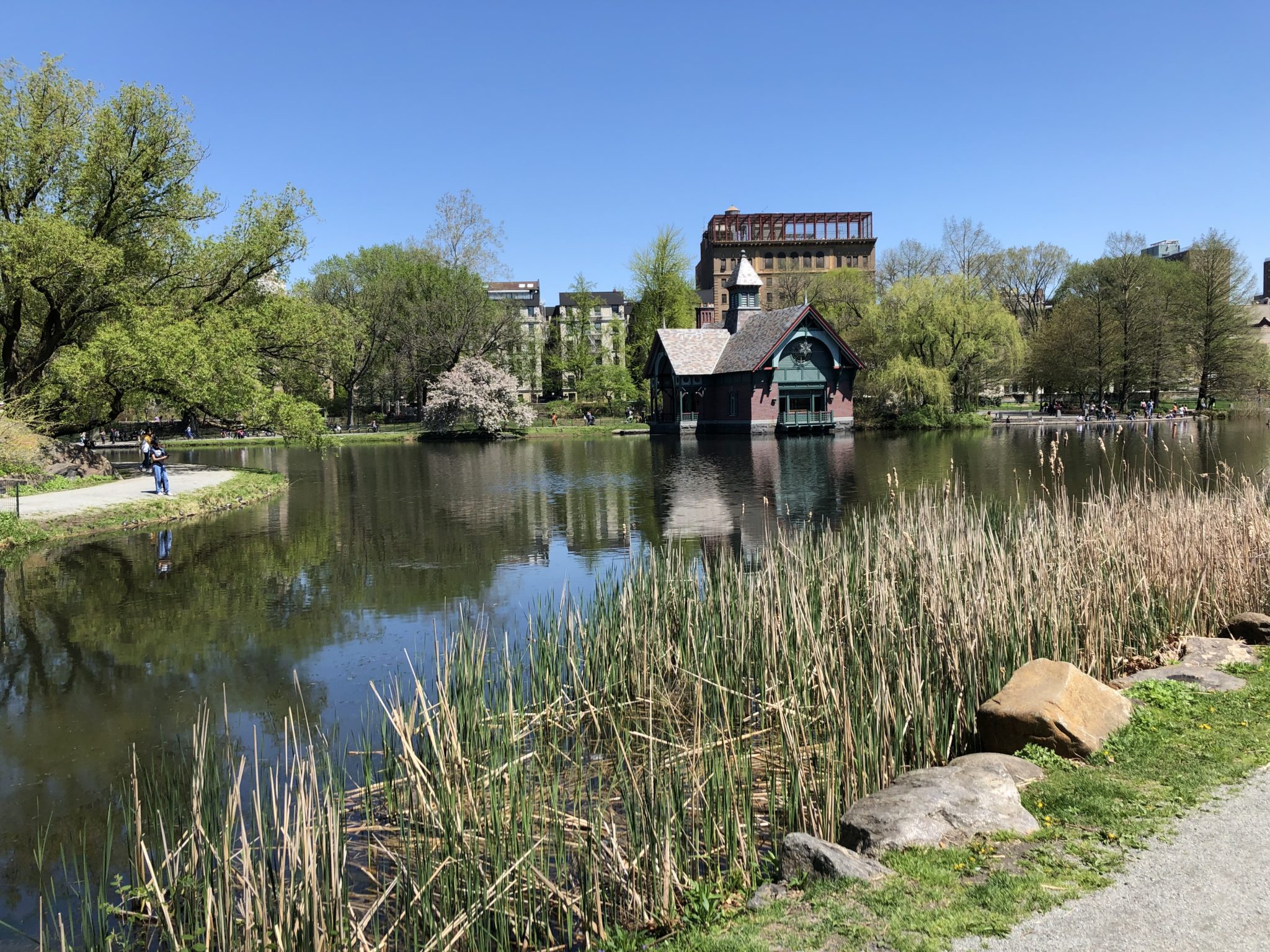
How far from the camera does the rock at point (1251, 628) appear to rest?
7898 millimetres

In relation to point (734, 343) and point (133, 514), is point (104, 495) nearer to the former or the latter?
point (133, 514)

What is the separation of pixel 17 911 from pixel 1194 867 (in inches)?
236

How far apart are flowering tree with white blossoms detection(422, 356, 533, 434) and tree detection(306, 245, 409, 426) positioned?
6632 millimetres

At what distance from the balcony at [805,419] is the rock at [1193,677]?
44.8 meters

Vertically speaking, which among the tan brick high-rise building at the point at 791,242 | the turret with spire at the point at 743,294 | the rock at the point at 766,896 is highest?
the tan brick high-rise building at the point at 791,242

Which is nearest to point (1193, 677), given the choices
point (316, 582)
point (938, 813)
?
point (938, 813)

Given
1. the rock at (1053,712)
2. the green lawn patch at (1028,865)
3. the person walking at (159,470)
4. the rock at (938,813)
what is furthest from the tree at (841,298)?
Answer: the rock at (938,813)

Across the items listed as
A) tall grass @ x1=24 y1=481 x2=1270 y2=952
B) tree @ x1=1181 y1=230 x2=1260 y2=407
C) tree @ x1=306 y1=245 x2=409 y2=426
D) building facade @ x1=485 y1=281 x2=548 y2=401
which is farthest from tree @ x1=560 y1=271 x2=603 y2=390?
tall grass @ x1=24 y1=481 x2=1270 y2=952

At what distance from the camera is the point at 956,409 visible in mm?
54688

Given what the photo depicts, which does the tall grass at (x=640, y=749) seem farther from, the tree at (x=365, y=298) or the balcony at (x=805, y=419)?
the tree at (x=365, y=298)

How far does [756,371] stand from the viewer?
2004 inches

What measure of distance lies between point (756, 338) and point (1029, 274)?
38.0m

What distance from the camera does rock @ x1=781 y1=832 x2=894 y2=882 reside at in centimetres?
416

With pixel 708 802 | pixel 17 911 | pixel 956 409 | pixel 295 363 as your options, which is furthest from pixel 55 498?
pixel 956 409
